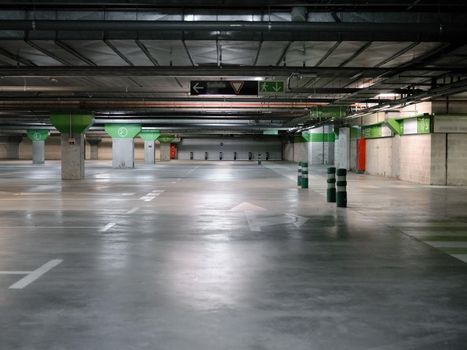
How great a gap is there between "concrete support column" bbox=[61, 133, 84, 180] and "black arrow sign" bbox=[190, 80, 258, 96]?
1668cm

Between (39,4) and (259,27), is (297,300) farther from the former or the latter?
(39,4)

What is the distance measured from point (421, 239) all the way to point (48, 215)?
30.8 feet

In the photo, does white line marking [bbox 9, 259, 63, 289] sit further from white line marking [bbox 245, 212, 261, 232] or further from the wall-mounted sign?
the wall-mounted sign

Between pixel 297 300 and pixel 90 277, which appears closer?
pixel 297 300

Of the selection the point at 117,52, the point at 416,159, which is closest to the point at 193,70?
the point at 117,52

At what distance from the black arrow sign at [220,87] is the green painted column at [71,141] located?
1644 centimetres

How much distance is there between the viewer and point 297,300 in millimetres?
6234

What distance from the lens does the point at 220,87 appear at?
1766 cm

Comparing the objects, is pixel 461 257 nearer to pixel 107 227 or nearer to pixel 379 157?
pixel 107 227

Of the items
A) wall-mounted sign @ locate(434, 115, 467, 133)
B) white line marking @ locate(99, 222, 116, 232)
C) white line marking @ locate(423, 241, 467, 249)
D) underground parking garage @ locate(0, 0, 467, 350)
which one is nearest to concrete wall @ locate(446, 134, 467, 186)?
wall-mounted sign @ locate(434, 115, 467, 133)

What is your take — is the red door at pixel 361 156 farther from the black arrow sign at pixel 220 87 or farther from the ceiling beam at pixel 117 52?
the ceiling beam at pixel 117 52

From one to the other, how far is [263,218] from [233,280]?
22.2ft

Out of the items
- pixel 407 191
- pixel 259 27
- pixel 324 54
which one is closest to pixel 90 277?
pixel 259 27

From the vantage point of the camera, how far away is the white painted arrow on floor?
41.8ft
